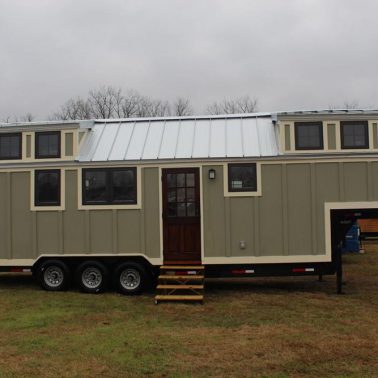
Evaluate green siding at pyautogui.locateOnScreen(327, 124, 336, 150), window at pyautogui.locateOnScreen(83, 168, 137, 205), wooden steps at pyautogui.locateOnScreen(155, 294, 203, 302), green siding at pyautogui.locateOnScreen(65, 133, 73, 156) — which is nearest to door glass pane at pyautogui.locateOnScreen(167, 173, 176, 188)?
window at pyautogui.locateOnScreen(83, 168, 137, 205)

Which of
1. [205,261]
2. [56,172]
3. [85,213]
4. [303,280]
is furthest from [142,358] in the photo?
[303,280]

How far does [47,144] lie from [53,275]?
2964 mm

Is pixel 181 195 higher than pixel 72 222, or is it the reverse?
pixel 181 195

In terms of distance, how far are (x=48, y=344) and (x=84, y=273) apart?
387 centimetres

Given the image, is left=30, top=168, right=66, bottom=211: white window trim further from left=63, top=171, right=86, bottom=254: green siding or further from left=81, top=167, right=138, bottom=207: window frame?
left=81, top=167, right=138, bottom=207: window frame

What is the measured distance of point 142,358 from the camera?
20.6ft

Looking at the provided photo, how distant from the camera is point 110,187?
10781 millimetres

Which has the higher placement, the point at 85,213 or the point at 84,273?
the point at 85,213

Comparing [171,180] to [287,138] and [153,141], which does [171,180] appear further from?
[287,138]

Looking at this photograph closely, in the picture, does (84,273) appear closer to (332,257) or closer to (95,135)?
(95,135)

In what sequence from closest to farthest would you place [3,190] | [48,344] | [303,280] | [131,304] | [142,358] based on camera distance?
1. [142,358]
2. [48,344]
3. [131,304]
4. [3,190]
5. [303,280]

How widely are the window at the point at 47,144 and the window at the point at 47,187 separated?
0.37 meters

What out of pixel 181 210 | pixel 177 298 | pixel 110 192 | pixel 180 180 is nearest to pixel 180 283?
pixel 177 298

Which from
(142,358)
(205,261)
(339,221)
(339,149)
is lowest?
(142,358)
